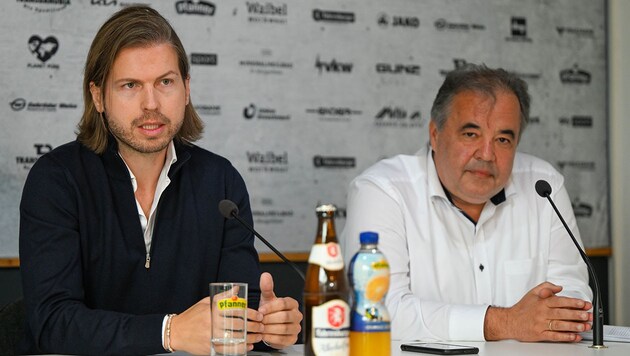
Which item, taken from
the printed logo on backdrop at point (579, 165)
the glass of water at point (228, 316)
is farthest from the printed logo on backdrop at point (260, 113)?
the glass of water at point (228, 316)

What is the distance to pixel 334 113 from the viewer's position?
4094 millimetres

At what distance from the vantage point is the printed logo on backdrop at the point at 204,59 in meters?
3.86

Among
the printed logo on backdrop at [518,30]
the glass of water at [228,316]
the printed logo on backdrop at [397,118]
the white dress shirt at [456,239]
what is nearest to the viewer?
the glass of water at [228,316]

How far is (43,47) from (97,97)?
1.31 metres

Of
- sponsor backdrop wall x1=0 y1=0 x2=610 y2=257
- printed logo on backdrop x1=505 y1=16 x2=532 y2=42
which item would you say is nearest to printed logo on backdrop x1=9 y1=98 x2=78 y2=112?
sponsor backdrop wall x1=0 y1=0 x2=610 y2=257

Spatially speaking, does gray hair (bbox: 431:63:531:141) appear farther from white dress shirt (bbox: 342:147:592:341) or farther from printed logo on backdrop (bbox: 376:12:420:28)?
printed logo on backdrop (bbox: 376:12:420:28)

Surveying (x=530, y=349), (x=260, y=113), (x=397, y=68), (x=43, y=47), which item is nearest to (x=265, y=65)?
(x=260, y=113)

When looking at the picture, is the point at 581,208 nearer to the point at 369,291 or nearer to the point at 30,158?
the point at 30,158

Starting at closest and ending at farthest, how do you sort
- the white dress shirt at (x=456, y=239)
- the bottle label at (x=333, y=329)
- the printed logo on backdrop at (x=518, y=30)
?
the bottle label at (x=333, y=329)
the white dress shirt at (x=456, y=239)
the printed logo on backdrop at (x=518, y=30)

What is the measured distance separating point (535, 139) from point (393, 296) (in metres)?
2.02

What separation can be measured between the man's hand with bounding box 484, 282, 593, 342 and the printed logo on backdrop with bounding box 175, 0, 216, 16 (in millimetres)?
2031

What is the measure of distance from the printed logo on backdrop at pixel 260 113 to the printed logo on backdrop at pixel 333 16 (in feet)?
1.59

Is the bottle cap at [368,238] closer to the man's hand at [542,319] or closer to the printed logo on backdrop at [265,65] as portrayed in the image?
the man's hand at [542,319]

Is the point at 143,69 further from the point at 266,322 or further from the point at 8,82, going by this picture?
the point at 8,82
